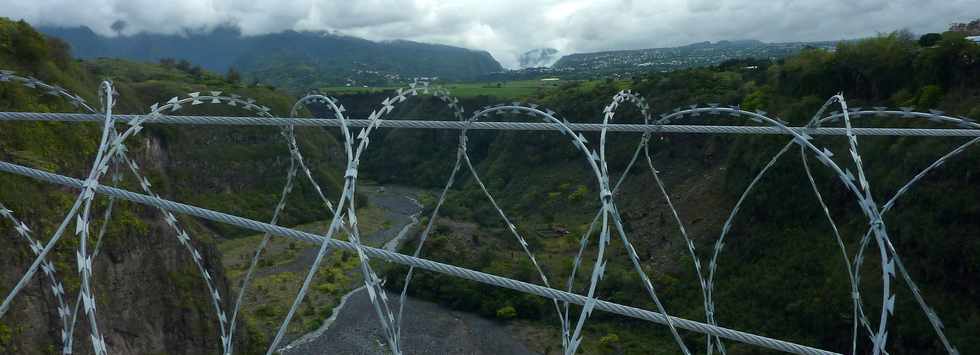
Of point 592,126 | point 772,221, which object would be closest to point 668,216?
point 772,221

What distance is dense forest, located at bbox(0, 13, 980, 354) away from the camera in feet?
60.7

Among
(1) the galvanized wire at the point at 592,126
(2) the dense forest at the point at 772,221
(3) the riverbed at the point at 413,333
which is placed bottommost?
(3) the riverbed at the point at 413,333

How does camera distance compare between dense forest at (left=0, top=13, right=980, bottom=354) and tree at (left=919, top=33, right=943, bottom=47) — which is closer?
dense forest at (left=0, top=13, right=980, bottom=354)

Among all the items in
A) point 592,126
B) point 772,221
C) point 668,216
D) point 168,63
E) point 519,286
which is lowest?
point 668,216

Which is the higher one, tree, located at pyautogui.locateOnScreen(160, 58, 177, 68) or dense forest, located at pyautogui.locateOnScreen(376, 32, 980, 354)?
tree, located at pyautogui.locateOnScreen(160, 58, 177, 68)

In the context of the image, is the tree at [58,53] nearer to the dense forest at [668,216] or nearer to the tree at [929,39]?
the dense forest at [668,216]

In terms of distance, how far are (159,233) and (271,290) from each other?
1755cm

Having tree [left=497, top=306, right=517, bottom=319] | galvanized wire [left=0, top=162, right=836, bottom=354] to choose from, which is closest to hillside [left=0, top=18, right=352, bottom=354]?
galvanized wire [left=0, top=162, right=836, bottom=354]

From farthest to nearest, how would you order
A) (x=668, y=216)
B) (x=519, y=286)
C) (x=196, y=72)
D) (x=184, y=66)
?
(x=184, y=66) < (x=196, y=72) < (x=668, y=216) < (x=519, y=286)

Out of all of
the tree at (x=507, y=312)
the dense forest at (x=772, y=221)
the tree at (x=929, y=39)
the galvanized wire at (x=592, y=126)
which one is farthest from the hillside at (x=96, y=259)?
the tree at (x=929, y=39)

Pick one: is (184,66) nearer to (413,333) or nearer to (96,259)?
(413,333)

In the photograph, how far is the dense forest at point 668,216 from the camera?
1850cm

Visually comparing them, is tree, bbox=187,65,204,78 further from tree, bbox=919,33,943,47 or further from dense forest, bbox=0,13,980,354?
tree, bbox=919,33,943,47

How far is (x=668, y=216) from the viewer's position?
36906mm
